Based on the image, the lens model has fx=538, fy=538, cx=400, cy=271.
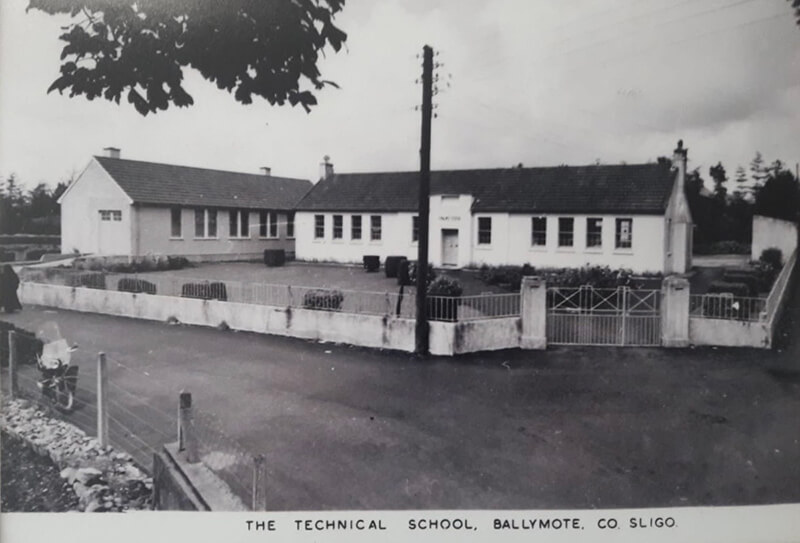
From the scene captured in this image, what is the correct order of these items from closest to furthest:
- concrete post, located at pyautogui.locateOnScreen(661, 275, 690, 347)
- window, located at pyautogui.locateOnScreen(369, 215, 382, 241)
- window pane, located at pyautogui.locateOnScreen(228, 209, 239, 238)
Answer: concrete post, located at pyautogui.locateOnScreen(661, 275, 690, 347), window, located at pyautogui.locateOnScreen(369, 215, 382, 241), window pane, located at pyautogui.locateOnScreen(228, 209, 239, 238)

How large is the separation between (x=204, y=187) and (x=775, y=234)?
17.8 meters

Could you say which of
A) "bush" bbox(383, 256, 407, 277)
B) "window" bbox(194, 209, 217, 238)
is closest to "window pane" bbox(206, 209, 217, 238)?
"window" bbox(194, 209, 217, 238)

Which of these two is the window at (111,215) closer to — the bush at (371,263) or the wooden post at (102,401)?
the bush at (371,263)

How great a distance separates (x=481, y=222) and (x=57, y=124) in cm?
1555

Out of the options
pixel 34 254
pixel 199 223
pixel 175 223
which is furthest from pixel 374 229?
pixel 34 254

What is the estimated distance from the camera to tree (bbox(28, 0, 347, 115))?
3.15 meters

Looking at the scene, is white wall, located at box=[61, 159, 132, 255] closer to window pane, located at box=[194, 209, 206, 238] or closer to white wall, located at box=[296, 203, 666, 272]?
window pane, located at box=[194, 209, 206, 238]

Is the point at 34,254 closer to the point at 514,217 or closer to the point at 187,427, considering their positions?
the point at 187,427

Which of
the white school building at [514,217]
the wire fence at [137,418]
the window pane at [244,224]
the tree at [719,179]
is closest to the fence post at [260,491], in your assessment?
the wire fence at [137,418]

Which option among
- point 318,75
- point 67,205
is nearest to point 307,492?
point 318,75

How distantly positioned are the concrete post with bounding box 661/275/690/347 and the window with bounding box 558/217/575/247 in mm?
9504

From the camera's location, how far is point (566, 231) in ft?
56.7

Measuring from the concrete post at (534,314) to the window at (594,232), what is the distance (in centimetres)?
983

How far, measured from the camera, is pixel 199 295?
9.46 m
